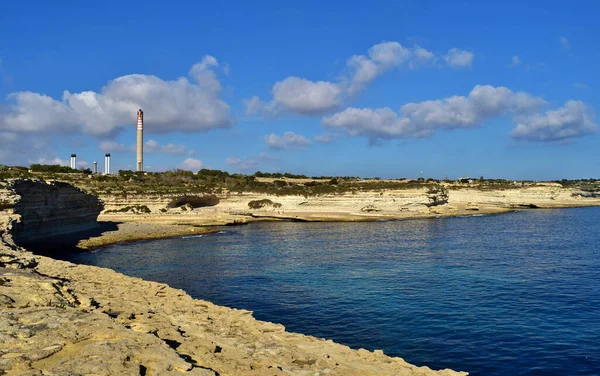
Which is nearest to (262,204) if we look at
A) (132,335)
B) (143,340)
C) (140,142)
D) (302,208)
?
(302,208)

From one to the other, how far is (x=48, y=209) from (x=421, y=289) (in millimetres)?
33310

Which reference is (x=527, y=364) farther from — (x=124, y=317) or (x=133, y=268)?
(x=133, y=268)

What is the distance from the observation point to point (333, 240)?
45.8m

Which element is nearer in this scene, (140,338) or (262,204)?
(140,338)

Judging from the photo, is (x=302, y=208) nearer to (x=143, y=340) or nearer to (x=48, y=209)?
(x=48, y=209)

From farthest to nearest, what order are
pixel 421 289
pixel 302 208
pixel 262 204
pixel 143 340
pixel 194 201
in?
pixel 262 204
pixel 194 201
pixel 302 208
pixel 421 289
pixel 143 340

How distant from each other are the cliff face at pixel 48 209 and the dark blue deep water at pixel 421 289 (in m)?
5.71

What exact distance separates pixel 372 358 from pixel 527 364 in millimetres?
4732

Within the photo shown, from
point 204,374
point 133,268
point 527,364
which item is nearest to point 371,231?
point 133,268

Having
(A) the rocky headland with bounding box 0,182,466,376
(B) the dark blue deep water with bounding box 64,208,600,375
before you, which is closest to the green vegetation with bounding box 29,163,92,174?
(B) the dark blue deep water with bounding box 64,208,600,375

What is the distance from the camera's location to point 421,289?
22.8m

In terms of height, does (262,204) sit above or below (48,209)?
below

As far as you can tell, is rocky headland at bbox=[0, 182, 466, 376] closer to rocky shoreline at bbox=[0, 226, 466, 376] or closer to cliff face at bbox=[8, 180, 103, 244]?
rocky shoreline at bbox=[0, 226, 466, 376]

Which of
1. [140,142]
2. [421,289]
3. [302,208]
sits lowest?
[421,289]
